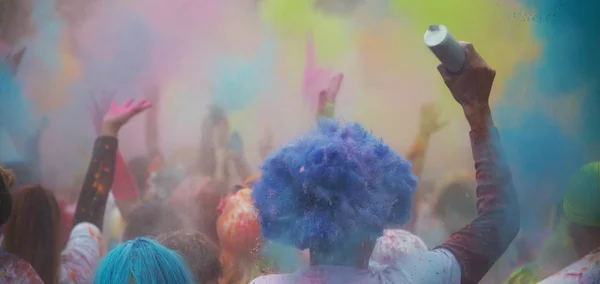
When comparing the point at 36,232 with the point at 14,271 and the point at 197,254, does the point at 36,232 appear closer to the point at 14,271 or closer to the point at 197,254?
the point at 14,271

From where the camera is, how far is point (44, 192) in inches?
118

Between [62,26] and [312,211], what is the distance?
200 cm

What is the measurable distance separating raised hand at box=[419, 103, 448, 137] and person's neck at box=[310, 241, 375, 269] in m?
1.00

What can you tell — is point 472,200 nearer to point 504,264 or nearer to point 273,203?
point 504,264

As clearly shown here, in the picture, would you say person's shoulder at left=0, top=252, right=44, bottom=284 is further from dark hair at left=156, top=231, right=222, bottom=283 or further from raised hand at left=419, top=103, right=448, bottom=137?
raised hand at left=419, top=103, right=448, bottom=137

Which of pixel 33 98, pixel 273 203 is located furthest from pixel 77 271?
pixel 273 203

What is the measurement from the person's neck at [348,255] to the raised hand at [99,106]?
172 cm

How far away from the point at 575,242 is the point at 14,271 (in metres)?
1.96

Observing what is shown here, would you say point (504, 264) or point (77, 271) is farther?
point (77, 271)

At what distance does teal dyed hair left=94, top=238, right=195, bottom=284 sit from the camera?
1.60m

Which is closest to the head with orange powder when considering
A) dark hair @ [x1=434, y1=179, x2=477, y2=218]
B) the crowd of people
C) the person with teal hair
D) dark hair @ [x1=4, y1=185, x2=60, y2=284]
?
the crowd of people

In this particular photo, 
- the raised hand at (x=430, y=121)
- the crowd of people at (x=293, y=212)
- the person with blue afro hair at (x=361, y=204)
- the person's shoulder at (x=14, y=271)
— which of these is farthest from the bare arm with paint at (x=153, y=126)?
the person with blue afro hair at (x=361, y=204)

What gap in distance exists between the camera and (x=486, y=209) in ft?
5.70

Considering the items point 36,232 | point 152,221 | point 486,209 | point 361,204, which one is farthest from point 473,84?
point 36,232
